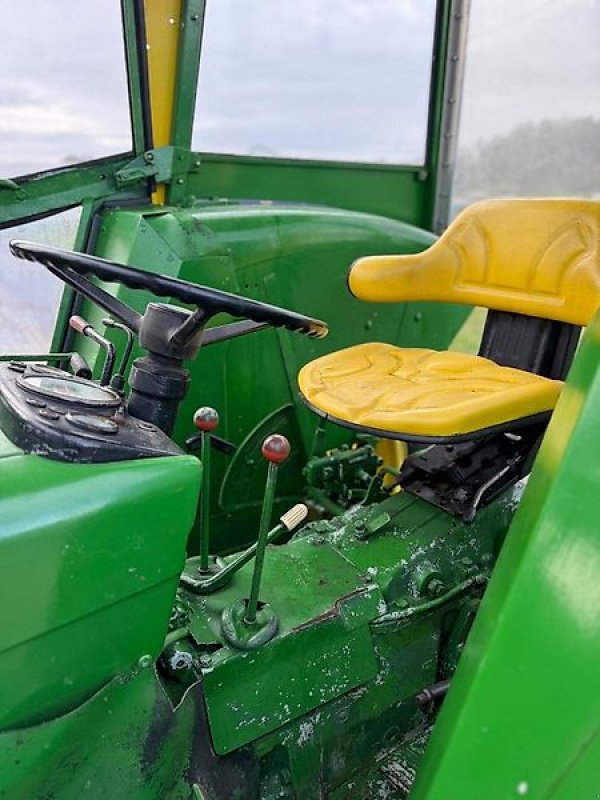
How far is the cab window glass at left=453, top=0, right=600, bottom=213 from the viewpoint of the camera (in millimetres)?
2855

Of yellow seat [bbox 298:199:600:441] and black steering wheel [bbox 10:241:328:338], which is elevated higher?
black steering wheel [bbox 10:241:328:338]

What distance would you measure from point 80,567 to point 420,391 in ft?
3.10

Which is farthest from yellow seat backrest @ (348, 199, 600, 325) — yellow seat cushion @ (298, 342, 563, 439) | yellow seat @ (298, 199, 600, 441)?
yellow seat cushion @ (298, 342, 563, 439)

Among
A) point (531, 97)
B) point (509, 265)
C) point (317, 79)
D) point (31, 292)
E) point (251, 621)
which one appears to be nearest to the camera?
point (251, 621)

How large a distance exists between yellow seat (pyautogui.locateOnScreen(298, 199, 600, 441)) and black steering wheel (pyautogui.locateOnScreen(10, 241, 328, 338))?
52cm

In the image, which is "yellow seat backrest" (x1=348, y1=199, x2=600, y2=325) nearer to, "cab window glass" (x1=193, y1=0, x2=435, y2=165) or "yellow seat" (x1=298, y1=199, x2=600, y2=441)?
"yellow seat" (x1=298, y1=199, x2=600, y2=441)

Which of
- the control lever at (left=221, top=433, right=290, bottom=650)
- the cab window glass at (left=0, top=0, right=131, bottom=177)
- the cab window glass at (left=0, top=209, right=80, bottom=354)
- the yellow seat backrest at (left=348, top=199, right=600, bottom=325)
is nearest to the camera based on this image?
the control lever at (left=221, top=433, right=290, bottom=650)

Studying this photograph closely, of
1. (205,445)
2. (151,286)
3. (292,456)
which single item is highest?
(151,286)

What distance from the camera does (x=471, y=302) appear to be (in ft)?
6.99

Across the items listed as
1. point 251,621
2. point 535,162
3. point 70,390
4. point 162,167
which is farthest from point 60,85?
point 535,162

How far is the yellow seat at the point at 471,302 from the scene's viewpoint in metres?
1.55

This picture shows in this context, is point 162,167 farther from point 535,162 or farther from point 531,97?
point 535,162

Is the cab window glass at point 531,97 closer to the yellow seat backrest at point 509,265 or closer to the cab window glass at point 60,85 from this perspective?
the yellow seat backrest at point 509,265

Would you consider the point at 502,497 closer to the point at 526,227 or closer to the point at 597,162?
the point at 526,227
